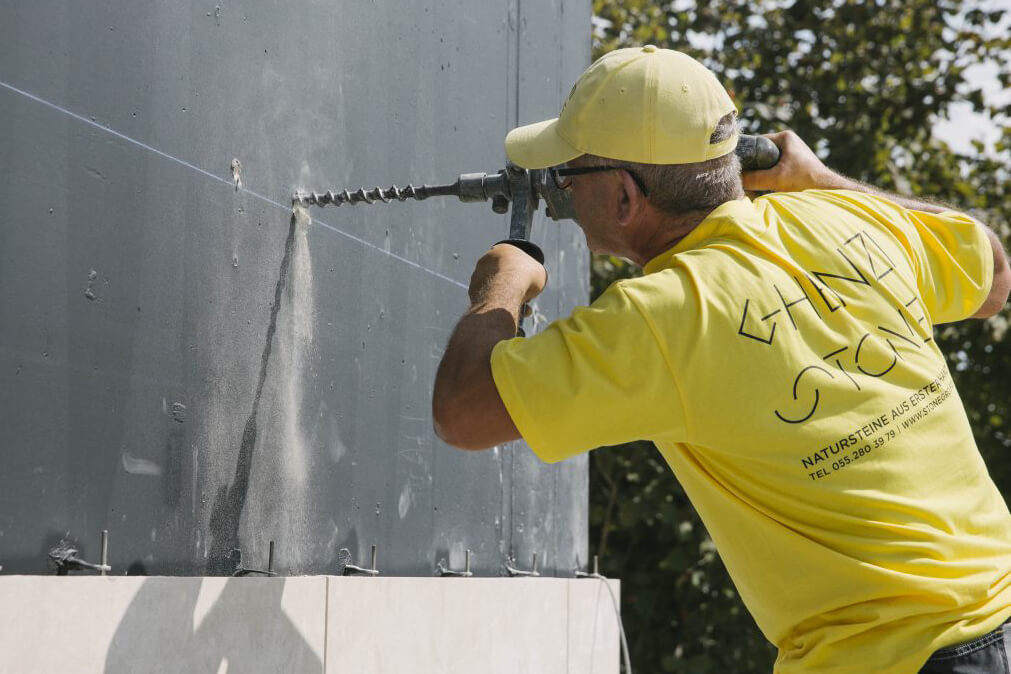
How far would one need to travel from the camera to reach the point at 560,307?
3.74 m

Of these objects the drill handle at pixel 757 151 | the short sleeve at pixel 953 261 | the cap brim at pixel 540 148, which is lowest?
the short sleeve at pixel 953 261

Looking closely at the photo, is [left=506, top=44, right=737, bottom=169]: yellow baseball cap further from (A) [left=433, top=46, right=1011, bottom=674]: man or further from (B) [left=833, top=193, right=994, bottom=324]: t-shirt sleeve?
(B) [left=833, top=193, right=994, bottom=324]: t-shirt sleeve

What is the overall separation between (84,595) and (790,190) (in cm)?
141

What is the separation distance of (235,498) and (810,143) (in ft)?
20.5

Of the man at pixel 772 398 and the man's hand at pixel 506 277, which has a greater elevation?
the man's hand at pixel 506 277

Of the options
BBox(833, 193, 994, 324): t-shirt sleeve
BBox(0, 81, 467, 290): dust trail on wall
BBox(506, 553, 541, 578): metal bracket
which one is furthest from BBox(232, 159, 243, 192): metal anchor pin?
BBox(506, 553, 541, 578): metal bracket

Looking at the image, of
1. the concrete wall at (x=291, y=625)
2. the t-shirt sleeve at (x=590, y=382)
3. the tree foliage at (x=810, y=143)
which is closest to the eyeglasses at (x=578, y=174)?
the t-shirt sleeve at (x=590, y=382)

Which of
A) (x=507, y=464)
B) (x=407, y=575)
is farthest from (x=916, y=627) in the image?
(x=507, y=464)

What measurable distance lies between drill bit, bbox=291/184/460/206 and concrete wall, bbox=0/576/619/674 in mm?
744

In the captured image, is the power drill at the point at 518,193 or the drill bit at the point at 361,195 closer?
the power drill at the point at 518,193

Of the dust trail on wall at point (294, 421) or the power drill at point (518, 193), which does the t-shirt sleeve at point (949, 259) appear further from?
the dust trail on wall at point (294, 421)

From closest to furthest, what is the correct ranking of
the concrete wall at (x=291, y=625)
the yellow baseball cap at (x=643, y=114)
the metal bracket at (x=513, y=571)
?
the concrete wall at (x=291, y=625) < the yellow baseball cap at (x=643, y=114) < the metal bracket at (x=513, y=571)

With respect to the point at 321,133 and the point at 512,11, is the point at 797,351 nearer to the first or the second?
the point at 321,133

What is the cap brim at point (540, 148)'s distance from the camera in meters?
1.82
